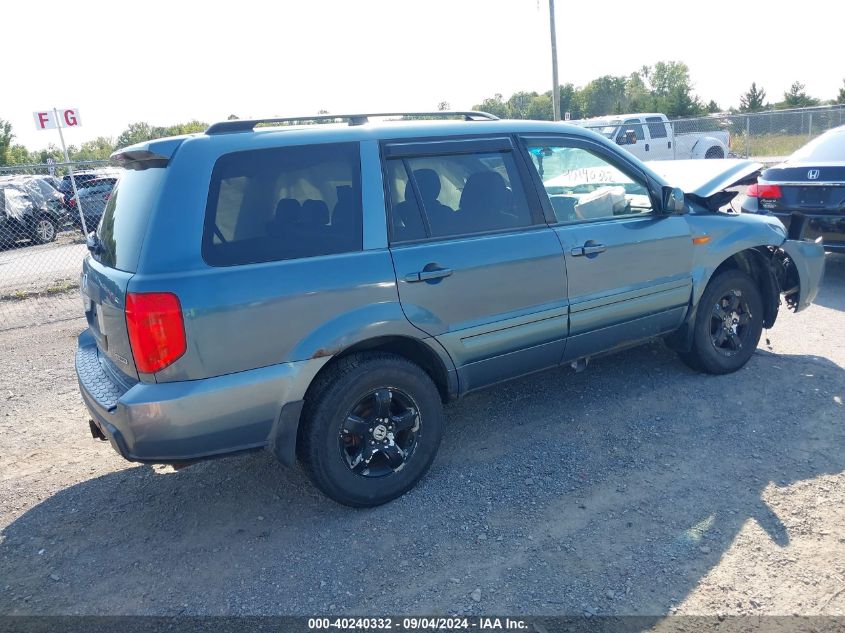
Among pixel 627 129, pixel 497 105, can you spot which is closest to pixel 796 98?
pixel 497 105

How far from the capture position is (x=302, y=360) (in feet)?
10.5

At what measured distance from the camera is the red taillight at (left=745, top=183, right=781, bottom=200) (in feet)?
24.6

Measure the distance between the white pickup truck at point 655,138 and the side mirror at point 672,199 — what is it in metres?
12.7

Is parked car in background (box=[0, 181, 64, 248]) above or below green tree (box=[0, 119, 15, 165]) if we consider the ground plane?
below

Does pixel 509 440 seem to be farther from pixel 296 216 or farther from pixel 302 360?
pixel 296 216

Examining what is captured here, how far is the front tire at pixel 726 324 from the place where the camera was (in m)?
4.84

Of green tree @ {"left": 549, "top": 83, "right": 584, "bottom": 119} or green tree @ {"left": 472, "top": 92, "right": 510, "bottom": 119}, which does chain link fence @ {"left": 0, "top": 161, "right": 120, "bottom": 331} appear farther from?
green tree @ {"left": 549, "top": 83, "right": 584, "bottom": 119}

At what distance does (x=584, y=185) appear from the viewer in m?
4.66

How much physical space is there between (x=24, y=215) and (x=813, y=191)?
16195mm

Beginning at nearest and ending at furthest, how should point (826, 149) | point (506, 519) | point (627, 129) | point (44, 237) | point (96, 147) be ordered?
point (506, 519) < point (826, 149) < point (44, 237) < point (627, 129) < point (96, 147)

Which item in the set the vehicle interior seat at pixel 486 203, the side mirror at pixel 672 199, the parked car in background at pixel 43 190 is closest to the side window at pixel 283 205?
the vehicle interior seat at pixel 486 203

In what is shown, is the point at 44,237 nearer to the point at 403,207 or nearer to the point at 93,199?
the point at 93,199

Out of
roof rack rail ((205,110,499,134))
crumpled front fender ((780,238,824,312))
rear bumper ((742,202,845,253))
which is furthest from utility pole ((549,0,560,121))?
roof rack rail ((205,110,499,134))

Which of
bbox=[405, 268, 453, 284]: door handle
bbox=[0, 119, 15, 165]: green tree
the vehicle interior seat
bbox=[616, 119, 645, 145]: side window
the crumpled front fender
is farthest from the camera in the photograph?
bbox=[0, 119, 15, 165]: green tree
